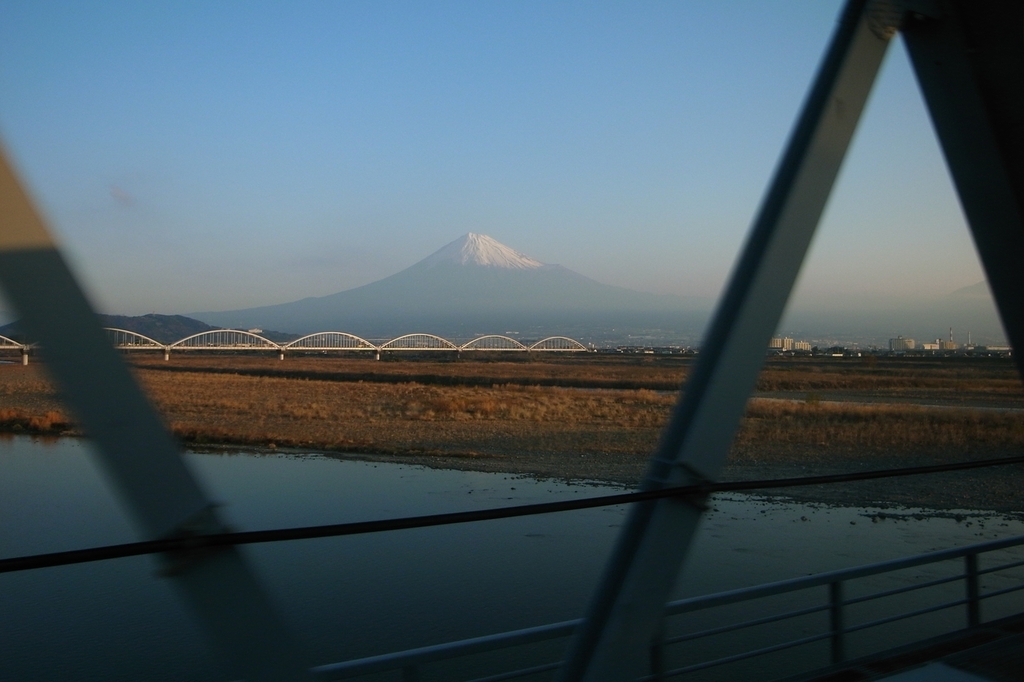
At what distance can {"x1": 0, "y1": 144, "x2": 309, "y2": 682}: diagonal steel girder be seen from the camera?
41.7 inches

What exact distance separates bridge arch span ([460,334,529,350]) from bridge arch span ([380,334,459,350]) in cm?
409

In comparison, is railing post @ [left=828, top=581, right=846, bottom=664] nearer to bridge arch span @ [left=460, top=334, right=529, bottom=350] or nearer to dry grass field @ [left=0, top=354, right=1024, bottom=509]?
dry grass field @ [left=0, top=354, right=1024, bottom=509]

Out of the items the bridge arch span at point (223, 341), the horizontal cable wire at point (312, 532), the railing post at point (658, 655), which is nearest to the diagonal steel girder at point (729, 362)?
the horizontal cable wire at point (312, 532)

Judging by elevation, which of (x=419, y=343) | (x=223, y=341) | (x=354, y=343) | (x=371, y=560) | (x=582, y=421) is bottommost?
(x=371, y=560)

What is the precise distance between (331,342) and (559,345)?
23689 millimetres

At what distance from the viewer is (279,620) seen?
1.18 m

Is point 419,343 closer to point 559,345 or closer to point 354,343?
point 354,343

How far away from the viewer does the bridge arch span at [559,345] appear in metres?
73.8

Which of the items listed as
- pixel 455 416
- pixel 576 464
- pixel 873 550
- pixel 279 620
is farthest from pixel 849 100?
pixel 455 416

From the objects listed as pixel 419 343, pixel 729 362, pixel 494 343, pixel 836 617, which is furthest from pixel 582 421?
pixel 494 343

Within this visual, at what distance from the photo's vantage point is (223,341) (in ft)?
193

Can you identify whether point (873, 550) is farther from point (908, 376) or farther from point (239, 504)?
point (908, 376)

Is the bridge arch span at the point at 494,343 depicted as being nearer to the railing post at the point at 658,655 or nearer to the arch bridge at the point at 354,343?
the arch bridge at the point at 354,343

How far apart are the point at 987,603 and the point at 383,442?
11.6 m
